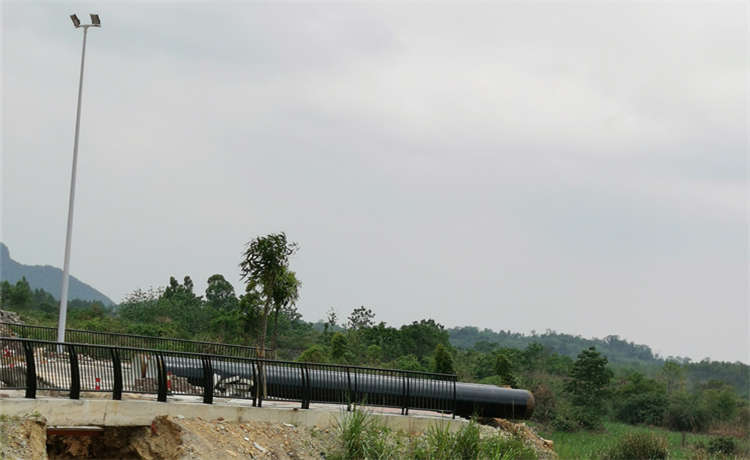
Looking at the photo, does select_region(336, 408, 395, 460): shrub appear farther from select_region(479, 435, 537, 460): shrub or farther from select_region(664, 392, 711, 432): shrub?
select_region(664, 392, 711, 432): shrub

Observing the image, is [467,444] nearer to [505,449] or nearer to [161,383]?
[505,449]

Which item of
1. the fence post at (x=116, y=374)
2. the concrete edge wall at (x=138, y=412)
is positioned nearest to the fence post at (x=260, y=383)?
the concrete edge wall at (x=138, y=412)

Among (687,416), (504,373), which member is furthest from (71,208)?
(687,416)

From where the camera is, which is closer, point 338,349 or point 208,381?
point 208,381

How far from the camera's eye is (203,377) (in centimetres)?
1556

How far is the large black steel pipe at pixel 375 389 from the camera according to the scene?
16203 mm

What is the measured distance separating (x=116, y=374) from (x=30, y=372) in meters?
1.48

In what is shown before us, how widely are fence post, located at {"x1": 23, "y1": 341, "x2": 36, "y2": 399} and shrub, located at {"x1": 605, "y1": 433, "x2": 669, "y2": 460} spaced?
15207 mm

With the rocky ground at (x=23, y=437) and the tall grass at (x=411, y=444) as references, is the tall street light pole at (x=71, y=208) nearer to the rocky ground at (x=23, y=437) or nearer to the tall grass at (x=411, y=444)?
the rocky ground at (x=23, y=437)

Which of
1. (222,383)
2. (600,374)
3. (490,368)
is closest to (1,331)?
(222,383)

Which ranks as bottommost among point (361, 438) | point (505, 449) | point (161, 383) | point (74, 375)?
point (505, 449)

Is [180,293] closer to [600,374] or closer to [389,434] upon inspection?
[600,374]

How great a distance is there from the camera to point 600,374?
4806 centimetres

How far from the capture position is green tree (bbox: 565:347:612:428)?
4666 cm
